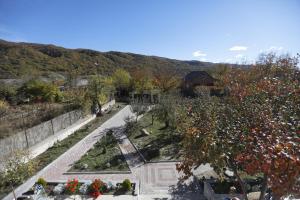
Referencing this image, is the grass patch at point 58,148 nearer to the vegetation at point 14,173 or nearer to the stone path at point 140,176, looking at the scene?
the vegetation at point 14,173

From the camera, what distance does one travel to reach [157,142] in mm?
22453

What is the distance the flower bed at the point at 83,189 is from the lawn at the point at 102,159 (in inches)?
115

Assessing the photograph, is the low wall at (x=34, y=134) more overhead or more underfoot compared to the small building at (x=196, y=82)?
more underfoot

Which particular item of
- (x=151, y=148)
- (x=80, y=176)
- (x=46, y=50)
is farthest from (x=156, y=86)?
(x=46, y=50)

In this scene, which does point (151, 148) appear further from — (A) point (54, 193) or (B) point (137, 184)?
(A) point (54, 193)

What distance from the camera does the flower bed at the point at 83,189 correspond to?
13.2m

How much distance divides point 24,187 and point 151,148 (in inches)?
384

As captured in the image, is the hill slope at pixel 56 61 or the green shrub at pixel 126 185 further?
the hill slope at pixel 56 61

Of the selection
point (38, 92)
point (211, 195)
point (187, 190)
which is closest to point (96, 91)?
point (38, 92)

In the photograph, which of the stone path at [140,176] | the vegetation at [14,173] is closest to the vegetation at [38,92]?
the stone path at [140,176]

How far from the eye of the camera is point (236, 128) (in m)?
8.82

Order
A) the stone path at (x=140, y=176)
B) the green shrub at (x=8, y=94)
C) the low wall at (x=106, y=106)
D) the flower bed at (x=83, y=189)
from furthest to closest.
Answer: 1. the low wall at (x=106, y=106)
2. the green shrub at (x=8, y=94)
3. the stone path at (x=140, y=176)
4. the flower bed at (x=83, y=189)

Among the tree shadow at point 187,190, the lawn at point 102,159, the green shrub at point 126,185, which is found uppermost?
the green shrub at point 126,185

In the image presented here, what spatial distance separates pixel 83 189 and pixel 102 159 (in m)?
5.22
